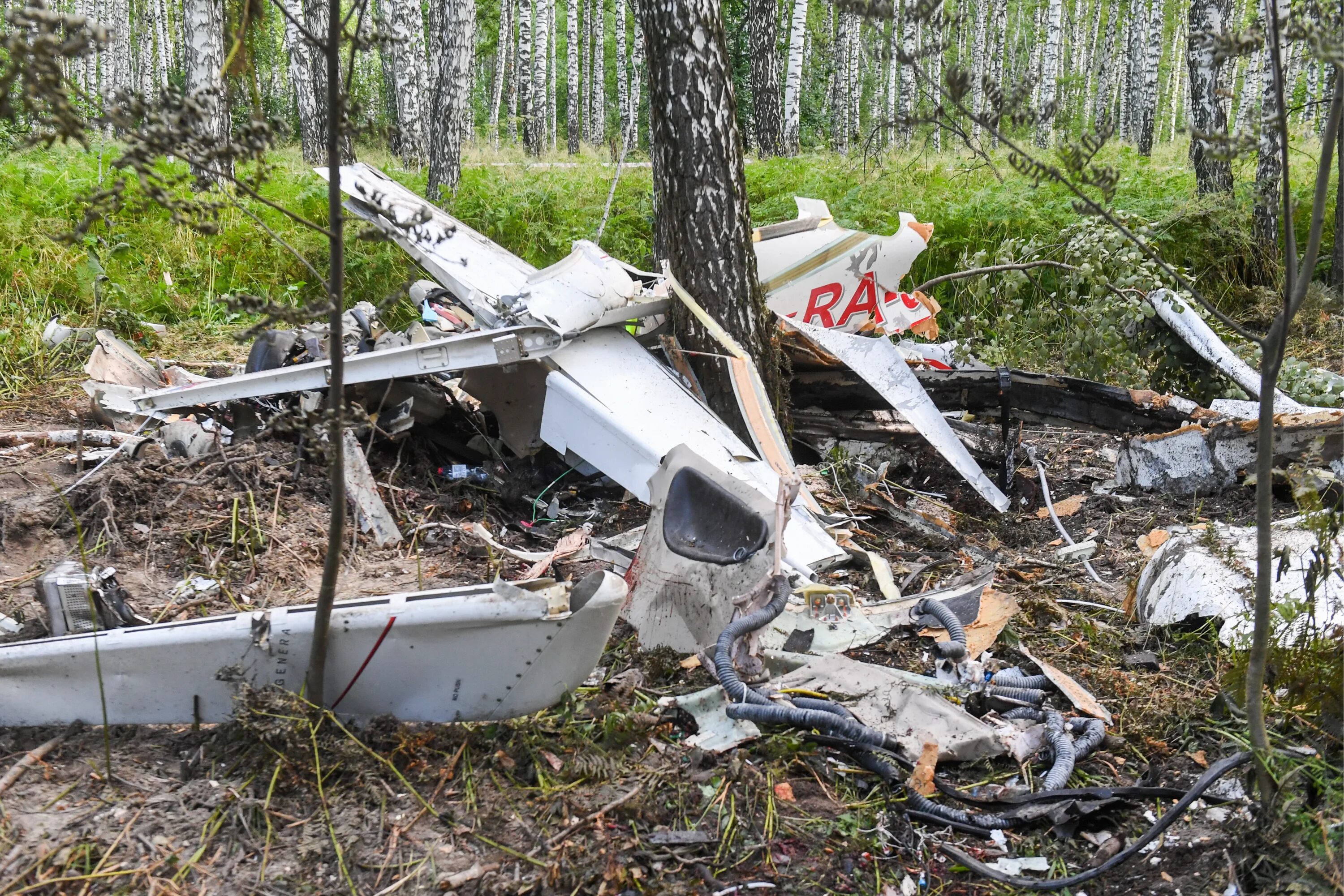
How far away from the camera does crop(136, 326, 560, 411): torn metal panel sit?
4082 mm

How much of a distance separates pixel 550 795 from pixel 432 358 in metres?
2.26

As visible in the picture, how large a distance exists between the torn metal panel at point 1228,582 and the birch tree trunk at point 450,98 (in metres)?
7.16

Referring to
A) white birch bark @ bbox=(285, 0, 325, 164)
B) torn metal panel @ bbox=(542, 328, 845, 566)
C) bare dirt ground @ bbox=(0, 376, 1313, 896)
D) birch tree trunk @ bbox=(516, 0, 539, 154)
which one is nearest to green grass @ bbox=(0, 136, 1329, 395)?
torn metal panel @ bbox=(542, 328, 845, 566)

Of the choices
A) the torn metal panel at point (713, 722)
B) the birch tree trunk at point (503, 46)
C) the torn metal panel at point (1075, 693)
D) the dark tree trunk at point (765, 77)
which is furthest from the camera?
the birch tree trunk at point (503, 46)

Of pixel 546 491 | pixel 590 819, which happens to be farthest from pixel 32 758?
pixel 546 491

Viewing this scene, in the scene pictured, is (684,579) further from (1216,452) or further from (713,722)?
(1216,452)

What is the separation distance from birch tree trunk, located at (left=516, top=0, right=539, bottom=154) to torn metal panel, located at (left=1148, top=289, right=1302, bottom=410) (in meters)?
Answer: 14.1

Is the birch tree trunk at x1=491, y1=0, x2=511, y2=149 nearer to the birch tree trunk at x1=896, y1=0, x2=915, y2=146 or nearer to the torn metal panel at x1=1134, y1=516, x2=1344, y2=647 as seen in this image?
the birch tree trunk at x1=896, y1=0, x2=915, y2=146

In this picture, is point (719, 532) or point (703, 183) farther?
point (703, 183)

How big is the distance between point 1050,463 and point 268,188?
6938 millimetres

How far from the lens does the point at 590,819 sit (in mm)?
2293

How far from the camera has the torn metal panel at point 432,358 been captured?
4082mm

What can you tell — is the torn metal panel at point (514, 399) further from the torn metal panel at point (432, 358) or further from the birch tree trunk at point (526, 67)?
the birch tree trunk at point (526, 67)

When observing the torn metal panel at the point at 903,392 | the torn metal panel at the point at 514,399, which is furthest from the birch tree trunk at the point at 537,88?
the torn metal panel at the point at 903,392
